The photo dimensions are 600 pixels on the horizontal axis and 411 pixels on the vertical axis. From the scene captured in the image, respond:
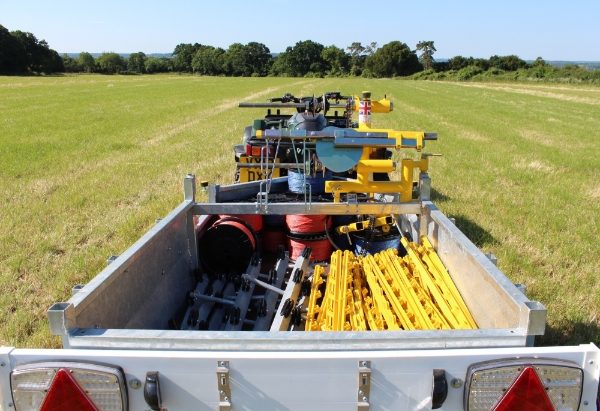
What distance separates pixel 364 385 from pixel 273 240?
2.69 meters

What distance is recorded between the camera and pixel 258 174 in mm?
5539

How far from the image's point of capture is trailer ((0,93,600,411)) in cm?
160

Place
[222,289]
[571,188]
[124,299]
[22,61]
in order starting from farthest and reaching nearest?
[22,61] → [571,188] → [222,289] → [124,299]

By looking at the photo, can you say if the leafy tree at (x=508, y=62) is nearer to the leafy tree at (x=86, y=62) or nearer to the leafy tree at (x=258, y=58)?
the leafy tree at (x=258, y=58)

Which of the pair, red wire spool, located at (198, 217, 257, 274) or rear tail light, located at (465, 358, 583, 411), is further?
red wire spool, located at (198, 217, 257, 274)

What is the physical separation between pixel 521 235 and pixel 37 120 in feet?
55.5

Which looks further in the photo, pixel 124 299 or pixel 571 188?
pixel 571 188

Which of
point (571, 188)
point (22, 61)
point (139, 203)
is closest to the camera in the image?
point (139, 203)

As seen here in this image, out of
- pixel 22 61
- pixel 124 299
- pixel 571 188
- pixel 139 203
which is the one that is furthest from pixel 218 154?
pixel 22 61

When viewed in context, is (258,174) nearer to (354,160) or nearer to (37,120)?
(354,160)

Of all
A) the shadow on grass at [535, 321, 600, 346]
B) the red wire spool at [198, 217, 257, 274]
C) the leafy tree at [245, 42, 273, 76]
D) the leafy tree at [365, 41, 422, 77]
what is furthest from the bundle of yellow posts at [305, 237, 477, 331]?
the leafy tree at [245, 42, 273, 76]

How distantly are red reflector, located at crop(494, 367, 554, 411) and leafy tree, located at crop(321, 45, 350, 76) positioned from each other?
109356 millimetres

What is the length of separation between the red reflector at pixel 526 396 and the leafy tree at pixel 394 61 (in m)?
105

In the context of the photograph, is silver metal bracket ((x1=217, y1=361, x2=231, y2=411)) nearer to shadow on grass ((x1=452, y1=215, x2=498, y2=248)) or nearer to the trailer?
the trailer
